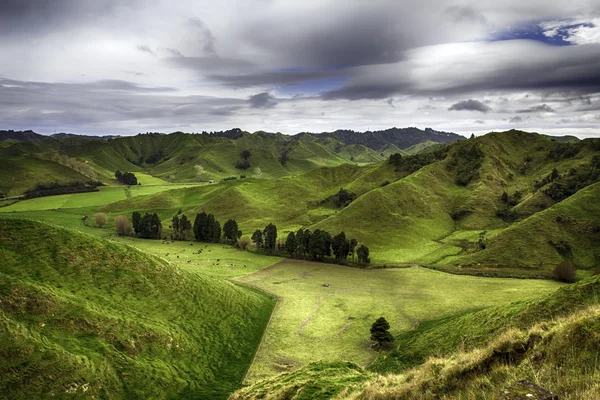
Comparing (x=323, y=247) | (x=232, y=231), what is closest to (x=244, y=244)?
(x=232, y=231)

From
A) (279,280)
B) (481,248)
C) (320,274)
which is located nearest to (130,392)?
(279,280)

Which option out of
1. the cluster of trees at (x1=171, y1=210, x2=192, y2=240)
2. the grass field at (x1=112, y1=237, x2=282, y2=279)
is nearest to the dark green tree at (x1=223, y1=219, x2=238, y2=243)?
the grass field at (x1=112, y1=237, x2=282, y2=279)

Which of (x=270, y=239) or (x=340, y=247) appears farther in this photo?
(x=270, y=239)

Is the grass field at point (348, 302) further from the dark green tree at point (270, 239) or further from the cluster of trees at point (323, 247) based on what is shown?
the dark green tree at point (270, 239)

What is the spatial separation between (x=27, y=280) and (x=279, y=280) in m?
70.9

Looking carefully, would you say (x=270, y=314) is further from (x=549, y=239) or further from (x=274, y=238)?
(x=549, y=239)

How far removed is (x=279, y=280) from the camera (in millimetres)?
112812

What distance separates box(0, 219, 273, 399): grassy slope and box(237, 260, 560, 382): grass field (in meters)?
6.76

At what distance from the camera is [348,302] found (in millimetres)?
91750

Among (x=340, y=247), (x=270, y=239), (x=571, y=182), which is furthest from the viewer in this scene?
(x=571, y=182)

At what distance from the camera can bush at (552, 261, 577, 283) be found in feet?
354

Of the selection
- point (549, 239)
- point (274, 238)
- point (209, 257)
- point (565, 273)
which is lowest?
point (209, 257)

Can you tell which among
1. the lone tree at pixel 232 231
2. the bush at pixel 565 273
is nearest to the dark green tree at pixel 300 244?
the lone tree at pixel 232 231

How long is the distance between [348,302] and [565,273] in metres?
72.8
